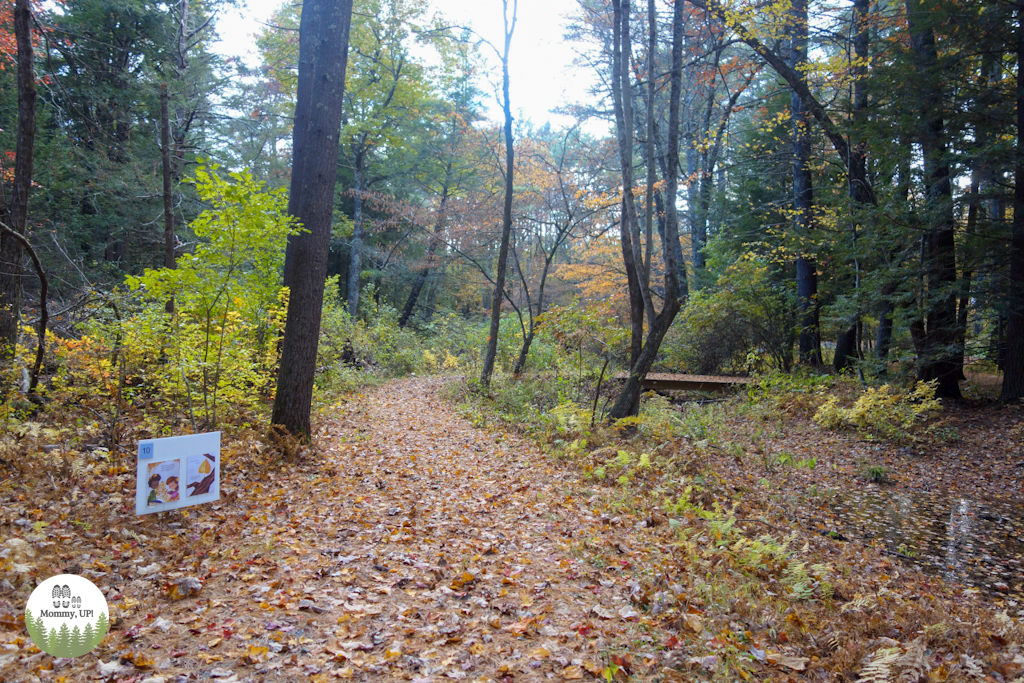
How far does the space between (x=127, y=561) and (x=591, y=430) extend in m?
6.07

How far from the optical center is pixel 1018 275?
905cm

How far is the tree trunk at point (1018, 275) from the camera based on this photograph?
8.84 meters

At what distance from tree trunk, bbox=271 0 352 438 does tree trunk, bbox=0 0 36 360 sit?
3309 millimetres

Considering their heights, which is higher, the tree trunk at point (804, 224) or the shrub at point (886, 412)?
the tree trunk at point (804, 224)

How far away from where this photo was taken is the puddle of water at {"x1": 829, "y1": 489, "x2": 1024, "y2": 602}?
5078mm

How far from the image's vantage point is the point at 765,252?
17.0 metres

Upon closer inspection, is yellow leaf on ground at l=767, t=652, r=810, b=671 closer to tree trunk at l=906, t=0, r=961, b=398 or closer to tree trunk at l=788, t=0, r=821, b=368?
tree trunk at l=906, t=0, r=961, b=398

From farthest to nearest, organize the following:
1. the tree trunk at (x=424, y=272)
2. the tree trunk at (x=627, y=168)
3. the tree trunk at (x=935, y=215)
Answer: the tree trunk at (x=424, y=272), the tree trunk at (x=935, y=215), the tree trunk at (x=627, y=168)

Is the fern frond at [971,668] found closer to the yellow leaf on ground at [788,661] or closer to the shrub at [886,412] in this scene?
the yellow leaf on ground at [788,661]

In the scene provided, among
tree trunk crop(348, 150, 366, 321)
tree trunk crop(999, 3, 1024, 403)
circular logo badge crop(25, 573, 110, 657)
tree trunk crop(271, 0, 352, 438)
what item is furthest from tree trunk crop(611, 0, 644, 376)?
tree trunk crop(348, 150, 366, 321)

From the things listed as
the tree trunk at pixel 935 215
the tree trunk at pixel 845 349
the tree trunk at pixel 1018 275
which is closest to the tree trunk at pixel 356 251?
the tree trunk at pixel 845 349

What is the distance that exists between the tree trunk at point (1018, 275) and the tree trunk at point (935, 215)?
0.80 metres

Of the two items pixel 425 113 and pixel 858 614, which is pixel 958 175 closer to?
pixel 858 614

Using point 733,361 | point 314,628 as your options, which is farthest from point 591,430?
point 733,361
